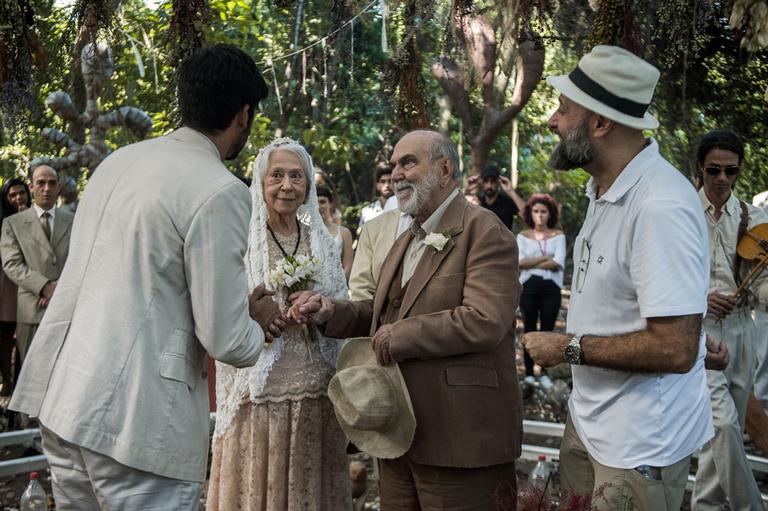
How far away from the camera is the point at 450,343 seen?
3.36 m

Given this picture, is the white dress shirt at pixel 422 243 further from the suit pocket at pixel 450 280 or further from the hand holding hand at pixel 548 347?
the hand holding hand at pixel 548 347

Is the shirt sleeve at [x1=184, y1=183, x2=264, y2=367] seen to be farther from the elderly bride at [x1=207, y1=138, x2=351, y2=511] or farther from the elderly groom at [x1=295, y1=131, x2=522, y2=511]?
the elderly bride at [x1=207, y1=138, x2=351, y2=511]

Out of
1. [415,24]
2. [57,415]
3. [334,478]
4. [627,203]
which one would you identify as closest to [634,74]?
[627,203]

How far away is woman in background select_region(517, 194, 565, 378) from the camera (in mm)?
9531

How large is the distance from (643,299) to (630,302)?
0.48ft

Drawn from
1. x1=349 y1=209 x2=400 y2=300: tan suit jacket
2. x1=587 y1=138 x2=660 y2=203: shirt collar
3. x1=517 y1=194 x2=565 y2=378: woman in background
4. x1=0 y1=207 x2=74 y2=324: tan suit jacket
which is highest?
x1=587 y1=138 x2=660 y2=203: shirt collar

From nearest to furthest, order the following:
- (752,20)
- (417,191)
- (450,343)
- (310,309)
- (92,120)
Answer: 1. (752,20)
2. (450,343)
3. (417,191)
4. (310,309)
5. (92,120)

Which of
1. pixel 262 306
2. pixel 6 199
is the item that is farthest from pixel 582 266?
pixel 6 199

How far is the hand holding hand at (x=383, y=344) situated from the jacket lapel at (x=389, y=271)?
26 centimetres

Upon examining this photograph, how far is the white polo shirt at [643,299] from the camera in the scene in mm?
2604

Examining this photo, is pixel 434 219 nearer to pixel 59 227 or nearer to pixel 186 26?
pixel 186 26

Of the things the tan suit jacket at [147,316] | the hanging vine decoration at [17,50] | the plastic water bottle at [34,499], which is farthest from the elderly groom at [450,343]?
the plastic water bottle at [34,499]

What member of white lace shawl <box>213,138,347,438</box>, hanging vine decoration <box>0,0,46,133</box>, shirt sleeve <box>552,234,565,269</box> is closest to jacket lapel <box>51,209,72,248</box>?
hanging vine decoration <box>0,0,46,133</box>

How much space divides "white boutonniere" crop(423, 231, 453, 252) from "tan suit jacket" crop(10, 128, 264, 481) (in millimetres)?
1122
